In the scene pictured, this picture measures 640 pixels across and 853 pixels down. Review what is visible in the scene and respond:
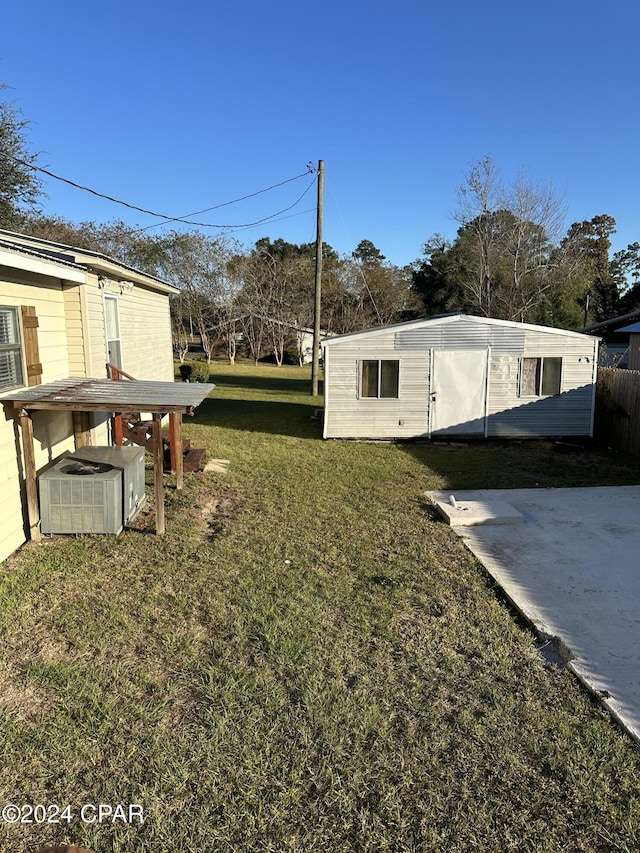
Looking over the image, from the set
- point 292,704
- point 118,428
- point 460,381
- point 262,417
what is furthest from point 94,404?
point 262,417

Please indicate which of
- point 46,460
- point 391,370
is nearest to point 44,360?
point 46,460

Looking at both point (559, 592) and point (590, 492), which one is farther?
point (590, 492)

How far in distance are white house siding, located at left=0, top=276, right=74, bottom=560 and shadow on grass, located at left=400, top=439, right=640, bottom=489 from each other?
5.35 metres

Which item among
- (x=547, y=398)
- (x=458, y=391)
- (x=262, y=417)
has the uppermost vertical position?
(x=458, y=391)

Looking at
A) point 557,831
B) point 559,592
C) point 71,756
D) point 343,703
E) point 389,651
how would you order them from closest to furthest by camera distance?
point 557,831
point 71,756
point 343,703
point 389,651
point 559,592

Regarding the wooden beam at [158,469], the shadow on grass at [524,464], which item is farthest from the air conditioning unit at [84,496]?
the shadow on grass at [524,464]

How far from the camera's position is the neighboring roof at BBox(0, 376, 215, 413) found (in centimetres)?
515

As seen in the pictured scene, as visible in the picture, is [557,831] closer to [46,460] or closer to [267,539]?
[267,539]

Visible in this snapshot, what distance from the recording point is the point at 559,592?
183 inches

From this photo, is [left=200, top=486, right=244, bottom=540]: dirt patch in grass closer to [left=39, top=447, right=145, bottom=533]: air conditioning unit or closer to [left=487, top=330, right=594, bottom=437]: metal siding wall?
[left=39, top=447, right=145, bottom=533]: air conditioning unit

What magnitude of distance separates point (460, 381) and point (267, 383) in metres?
13.0

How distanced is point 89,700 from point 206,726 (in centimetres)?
75

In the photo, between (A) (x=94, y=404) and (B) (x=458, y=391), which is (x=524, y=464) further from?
(A) (x=94, y=404)

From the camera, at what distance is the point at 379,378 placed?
1134 cm
